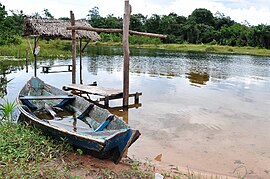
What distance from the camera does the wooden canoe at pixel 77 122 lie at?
14.2 ft

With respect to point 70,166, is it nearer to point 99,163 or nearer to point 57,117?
point 99,163

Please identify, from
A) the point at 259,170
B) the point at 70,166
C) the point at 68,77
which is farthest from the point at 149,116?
the point at 68,77

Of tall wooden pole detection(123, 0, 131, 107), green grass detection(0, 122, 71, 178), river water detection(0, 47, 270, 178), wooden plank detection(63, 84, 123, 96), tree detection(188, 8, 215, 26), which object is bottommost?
river water detection(0, 47, 270, 178)

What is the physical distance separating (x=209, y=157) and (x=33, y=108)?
14.5ft

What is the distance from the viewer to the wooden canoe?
4.34 m

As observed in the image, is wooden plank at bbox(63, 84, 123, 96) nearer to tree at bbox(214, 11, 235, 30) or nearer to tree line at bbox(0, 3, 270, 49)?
tree line at bbox(0, 3, 270, 49)

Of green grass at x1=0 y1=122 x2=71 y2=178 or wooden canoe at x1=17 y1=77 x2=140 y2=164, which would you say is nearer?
green grass at x1=0 y1=122 x2=71 y2=178

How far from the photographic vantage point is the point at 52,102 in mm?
8102

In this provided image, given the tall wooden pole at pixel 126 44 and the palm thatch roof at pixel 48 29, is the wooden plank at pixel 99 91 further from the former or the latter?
the palm thatch roof at pixel 48 29

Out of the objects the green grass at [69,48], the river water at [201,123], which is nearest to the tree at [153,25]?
the green grass at [69,48]

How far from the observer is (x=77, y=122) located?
710cm

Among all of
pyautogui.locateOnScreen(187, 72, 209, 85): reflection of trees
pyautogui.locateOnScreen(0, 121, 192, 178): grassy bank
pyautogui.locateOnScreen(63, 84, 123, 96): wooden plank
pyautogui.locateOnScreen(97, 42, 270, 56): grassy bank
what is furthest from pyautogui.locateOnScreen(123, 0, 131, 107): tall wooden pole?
pyautogui.locateOnScreen(97, 42, 270, 56): grassy bank

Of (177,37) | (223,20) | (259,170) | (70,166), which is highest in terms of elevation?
(223,20)

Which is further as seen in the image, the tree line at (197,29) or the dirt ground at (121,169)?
the tree line at (197,29)
